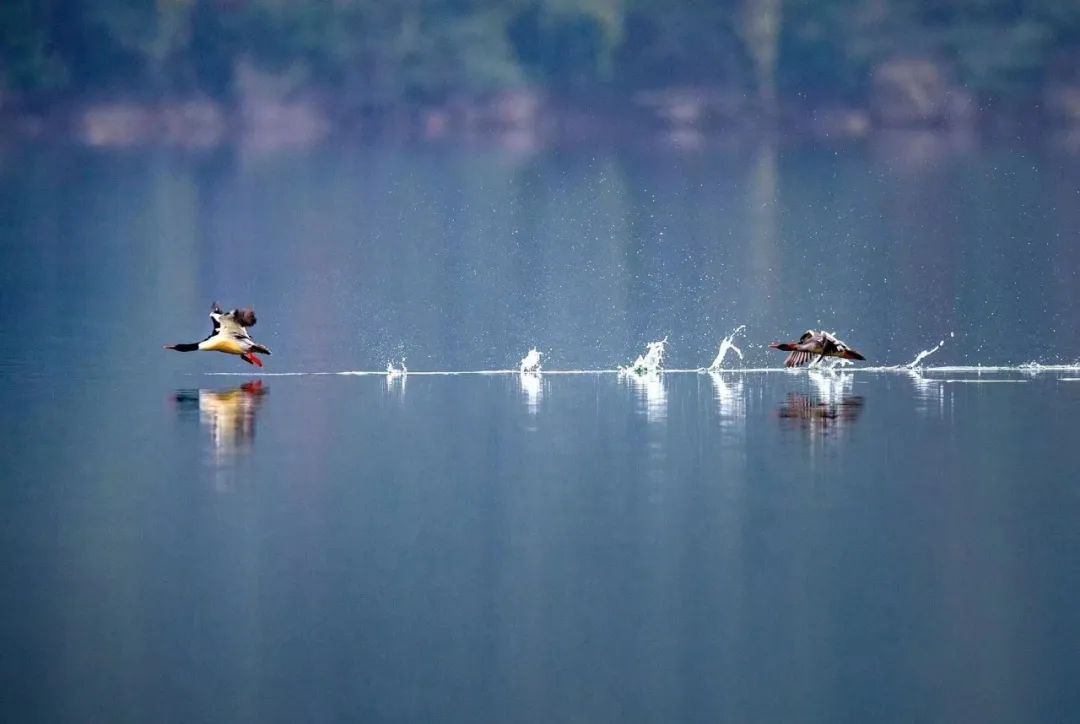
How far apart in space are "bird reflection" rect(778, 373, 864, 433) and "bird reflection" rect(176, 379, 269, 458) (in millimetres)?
4790

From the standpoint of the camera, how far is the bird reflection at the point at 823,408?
12.7 meters

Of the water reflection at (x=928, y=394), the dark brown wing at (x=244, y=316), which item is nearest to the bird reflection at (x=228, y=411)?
the dark brown wing at (x=244, y=316)

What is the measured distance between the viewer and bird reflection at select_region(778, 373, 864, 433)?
1269cm

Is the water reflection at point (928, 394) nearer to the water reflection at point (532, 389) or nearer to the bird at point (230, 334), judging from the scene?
the water reflection at point (532, 389)

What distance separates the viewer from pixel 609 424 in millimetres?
13016

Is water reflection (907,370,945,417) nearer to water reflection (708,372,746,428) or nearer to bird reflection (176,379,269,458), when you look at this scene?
water reflection (708,372,746,428)

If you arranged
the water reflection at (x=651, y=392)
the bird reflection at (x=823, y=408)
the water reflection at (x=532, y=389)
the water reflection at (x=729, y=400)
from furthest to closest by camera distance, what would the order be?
the water reflection at (x=532, y=389) → the water reflection at (x=651, y=392) → the water reflection at (x=729, y=400) → the bird reflection at (x=823, y=408)

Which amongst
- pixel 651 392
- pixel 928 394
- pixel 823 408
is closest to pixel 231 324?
pixel 651 392

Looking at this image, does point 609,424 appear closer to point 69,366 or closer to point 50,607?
point 50,607

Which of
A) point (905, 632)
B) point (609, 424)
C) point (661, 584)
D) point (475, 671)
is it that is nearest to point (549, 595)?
point (661, 584)

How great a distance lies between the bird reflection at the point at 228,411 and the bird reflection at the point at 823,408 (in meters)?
4.79

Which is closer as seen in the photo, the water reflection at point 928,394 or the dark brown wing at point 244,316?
the water reflection at point 928,394

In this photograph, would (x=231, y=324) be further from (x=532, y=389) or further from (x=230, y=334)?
(x=532, y=389)

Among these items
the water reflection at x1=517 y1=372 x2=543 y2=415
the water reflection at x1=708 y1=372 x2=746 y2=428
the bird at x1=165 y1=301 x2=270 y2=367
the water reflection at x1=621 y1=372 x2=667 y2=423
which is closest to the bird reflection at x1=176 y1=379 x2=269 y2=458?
the bird at x1=165 y1=301 x2=270 y2=367
